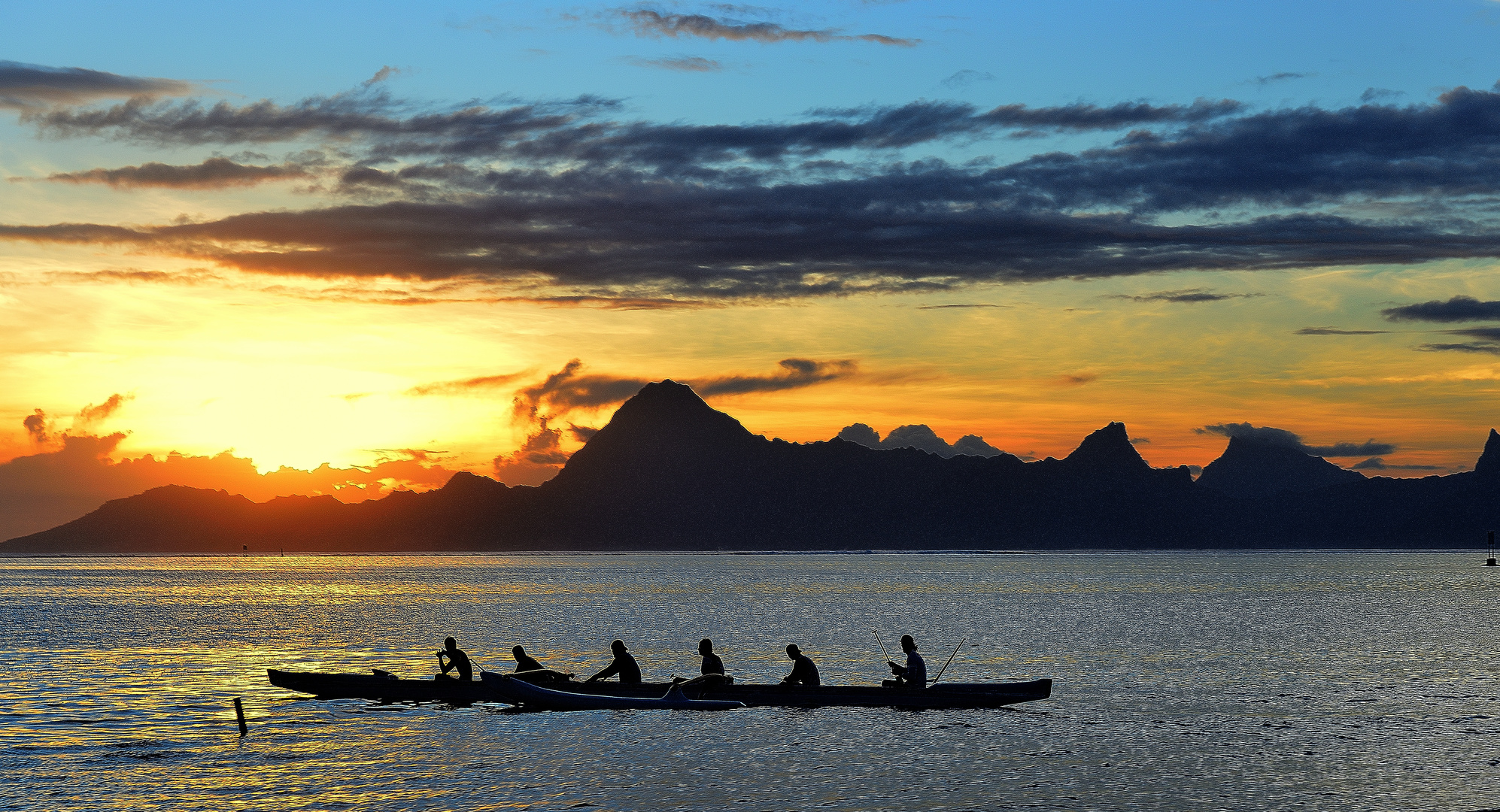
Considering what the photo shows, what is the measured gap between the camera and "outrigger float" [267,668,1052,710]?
44.6 meters

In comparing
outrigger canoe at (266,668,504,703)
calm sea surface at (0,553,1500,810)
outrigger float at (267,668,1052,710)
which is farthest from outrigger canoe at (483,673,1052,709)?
outrigger canoe at (266,668,504,703)

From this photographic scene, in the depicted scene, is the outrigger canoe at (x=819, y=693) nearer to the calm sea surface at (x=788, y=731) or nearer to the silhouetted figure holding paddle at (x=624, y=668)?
the silhouetted figure holding paddle at (x=624, y=668)

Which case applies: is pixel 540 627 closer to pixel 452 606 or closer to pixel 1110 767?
pixel 452 606

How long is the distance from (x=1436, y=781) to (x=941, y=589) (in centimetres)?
14136

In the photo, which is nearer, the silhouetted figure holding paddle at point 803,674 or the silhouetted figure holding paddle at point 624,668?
the silhouetted figure holding paddle at point 803,674

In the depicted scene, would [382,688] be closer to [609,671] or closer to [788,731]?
[609,671]

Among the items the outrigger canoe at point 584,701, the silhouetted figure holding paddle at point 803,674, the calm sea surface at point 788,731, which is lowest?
the calm sea surface at point 788,731

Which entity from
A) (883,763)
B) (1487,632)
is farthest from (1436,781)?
(1487,632)

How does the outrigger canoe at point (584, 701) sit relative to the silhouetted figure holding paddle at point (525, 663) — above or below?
below

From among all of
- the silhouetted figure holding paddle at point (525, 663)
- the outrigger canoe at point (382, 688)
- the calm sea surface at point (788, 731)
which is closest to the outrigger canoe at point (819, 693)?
the calm sea surface at point (788, 731)

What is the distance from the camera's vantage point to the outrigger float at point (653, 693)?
4459cm

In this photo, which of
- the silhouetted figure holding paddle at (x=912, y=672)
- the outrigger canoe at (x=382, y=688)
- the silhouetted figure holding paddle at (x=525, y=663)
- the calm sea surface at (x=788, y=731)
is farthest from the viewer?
the silhouetted figure holding paddle at (x=525, y=663)

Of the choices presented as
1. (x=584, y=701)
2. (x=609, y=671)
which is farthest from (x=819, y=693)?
(x=584, y=701)

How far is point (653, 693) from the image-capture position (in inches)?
1802
